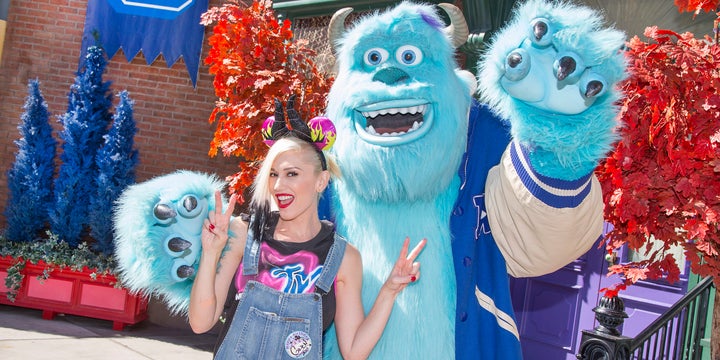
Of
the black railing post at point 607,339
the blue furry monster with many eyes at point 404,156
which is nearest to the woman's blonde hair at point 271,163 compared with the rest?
the blue furry monster with many eyes at point 404,156

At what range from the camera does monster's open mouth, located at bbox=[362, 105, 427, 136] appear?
230 centimetres

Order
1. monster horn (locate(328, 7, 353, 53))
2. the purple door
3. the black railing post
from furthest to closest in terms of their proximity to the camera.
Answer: the purple door
the black railing post
monster horn (locate(328, 7, 353, 53))

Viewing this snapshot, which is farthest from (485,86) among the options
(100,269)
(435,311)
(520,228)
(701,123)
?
(100,269)

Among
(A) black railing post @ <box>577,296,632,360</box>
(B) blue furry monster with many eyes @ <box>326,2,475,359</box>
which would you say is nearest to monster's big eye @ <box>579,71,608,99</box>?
(B) blue furry monster with many eyes @ <box>326,2,475,359</box>

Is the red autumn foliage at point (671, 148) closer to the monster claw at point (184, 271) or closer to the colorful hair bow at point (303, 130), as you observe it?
the colorful hair bow at point (303, 130)

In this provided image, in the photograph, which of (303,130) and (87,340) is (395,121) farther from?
(87,340)

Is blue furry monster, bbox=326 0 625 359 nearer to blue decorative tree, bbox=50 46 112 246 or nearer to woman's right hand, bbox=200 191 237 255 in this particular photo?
woman's right hand, bbox=200 191 237 255

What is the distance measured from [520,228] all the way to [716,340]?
56.5 inches

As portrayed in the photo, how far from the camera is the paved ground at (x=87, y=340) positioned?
5395 mm

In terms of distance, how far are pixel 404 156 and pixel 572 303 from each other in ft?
11.1

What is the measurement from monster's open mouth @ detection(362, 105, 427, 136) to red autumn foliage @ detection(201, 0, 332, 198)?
1624 mm

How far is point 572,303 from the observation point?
518cm

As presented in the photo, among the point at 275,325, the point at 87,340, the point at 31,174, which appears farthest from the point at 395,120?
the point at 31,174

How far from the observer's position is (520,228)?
216cm
